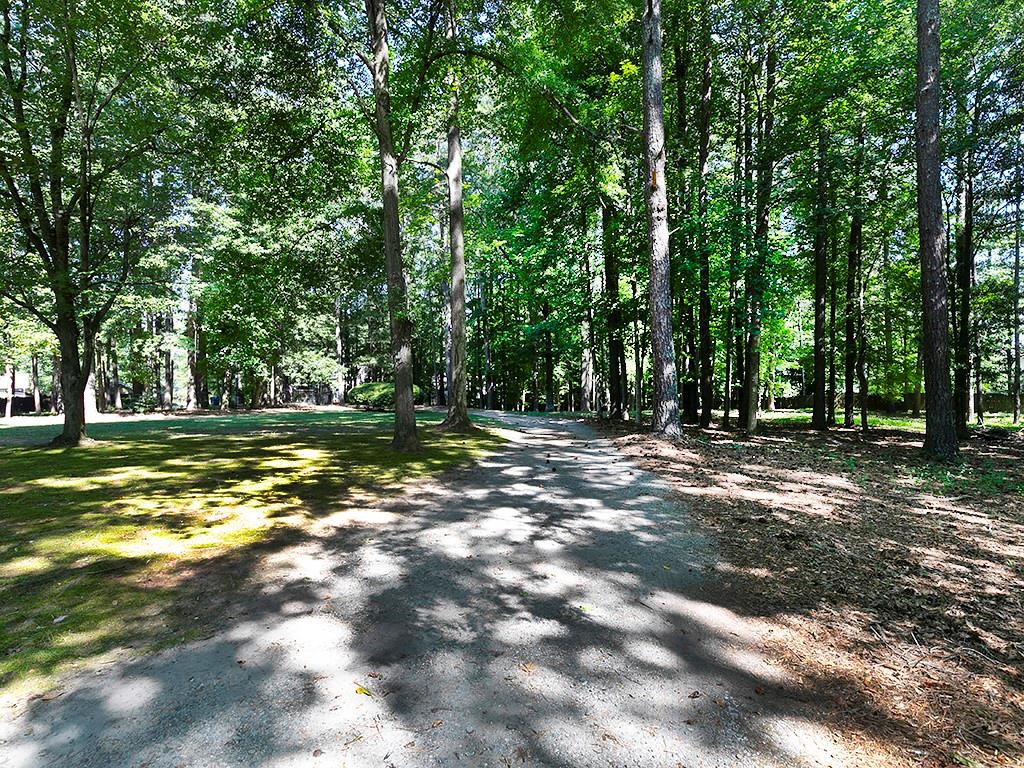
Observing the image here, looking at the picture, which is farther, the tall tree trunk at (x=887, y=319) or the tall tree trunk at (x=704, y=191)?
the tall tree trunk at (x=887, y=319)

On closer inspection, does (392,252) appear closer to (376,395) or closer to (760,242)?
(760,242)

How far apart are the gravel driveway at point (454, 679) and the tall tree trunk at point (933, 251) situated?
726 centimetres

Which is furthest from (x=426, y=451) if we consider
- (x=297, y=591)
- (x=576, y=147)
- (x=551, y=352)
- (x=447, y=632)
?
(x=551, y=352)

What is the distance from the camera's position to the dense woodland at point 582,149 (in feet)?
32.3

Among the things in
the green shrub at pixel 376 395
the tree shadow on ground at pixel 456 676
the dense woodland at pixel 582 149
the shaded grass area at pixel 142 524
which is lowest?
the tree shadow on ground at pixel 456 676

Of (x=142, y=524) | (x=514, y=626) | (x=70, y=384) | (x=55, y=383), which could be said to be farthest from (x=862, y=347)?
(x=55, y=383)

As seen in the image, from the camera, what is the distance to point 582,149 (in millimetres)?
13195

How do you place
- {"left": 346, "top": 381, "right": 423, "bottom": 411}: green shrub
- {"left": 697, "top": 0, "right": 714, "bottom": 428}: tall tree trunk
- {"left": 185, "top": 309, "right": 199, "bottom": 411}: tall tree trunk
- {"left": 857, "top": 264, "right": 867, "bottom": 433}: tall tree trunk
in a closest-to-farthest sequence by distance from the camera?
1. {"left": 697, "top": 0, "right": 714, "bottom": 428}: tall tree trunk
2. {"left": 857, "top": 264, "right": 867, "bottom": 433}: tall tree trunk
3. {"left": 185, "top": 309, "right": 199, "bottom": 411}: tall tree trunk
4. {"left": 346, "top": 381, "right": 423, "bottom": 411}: green shrub

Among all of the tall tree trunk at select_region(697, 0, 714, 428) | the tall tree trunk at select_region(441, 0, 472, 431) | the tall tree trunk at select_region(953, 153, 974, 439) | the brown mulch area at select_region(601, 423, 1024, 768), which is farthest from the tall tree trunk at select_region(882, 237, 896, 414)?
the tall tree trunk at select_region(441, 0, 472, 431)

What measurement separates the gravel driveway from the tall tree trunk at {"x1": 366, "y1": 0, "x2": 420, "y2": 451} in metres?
5.41

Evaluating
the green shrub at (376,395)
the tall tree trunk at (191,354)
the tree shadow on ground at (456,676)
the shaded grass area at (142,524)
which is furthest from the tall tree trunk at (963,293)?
the tall tree trunk at (191,354)

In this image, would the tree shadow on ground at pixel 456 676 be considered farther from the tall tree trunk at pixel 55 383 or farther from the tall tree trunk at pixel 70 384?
the tall tree trunk at pixel 55 383

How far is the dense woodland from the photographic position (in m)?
9.84

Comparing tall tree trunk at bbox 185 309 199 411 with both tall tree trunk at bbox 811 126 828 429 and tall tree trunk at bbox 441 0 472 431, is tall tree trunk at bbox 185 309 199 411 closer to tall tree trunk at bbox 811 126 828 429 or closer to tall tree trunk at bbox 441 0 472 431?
tall tree trunk at bbox 441 0 472 431
